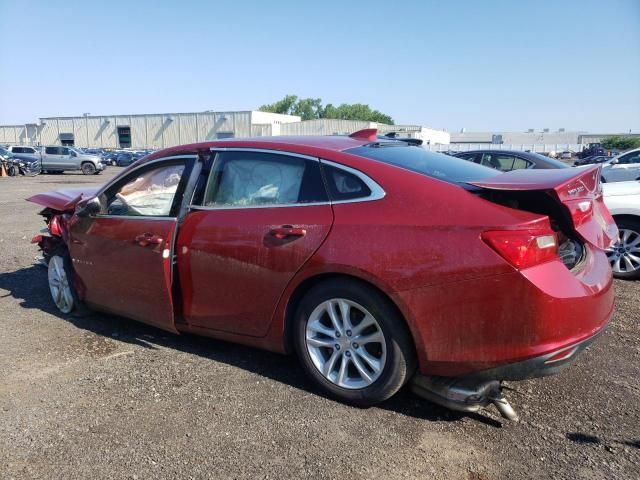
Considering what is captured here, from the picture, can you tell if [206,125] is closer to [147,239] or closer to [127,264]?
[127,264]

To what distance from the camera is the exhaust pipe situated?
9.24ft

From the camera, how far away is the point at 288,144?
3.49 metres

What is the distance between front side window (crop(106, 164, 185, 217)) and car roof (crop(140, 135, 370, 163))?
5.7 inches

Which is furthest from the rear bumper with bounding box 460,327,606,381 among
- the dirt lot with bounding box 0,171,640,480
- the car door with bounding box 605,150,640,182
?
the car door with bounding box 605,150,640,182

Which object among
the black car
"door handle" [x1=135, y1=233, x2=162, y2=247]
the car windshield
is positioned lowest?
"door handle" [x1=135, y1=233, x2=162, y2=247]

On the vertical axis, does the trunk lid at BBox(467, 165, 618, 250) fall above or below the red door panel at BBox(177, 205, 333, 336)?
above

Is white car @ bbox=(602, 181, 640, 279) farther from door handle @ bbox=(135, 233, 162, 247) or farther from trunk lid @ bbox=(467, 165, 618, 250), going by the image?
door handle @ bbox=(135, 233, 162, 247)

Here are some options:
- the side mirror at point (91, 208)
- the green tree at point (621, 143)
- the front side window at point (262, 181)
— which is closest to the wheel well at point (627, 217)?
the front side window at point (262, 181)

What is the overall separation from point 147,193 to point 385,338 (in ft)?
7.91

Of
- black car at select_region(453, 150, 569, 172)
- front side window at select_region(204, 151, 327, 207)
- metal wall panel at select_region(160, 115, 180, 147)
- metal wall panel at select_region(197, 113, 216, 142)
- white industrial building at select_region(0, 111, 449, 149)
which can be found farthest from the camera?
metal wall panel at select_region(160, 115, 180, 147)

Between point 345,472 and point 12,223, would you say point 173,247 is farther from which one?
point 12,223

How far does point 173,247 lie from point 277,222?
90cm

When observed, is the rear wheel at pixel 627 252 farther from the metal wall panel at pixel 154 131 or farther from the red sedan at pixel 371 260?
the metal wall panel at pixel 154 131

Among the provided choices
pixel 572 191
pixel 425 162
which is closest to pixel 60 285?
pixel 425 162
